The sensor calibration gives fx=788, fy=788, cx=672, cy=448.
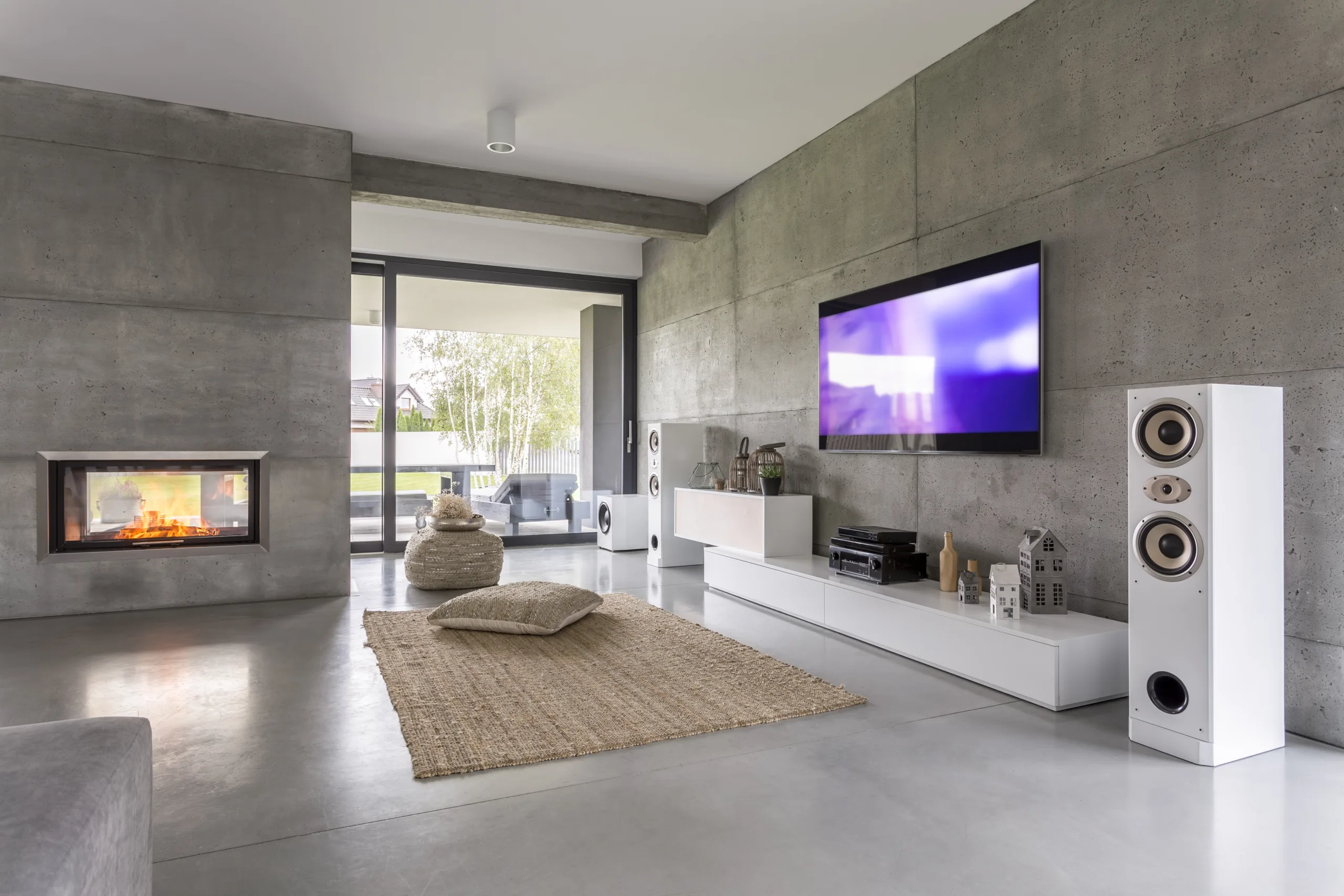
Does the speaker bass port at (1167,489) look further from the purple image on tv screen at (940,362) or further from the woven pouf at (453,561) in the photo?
the woven pouf at (453,561)

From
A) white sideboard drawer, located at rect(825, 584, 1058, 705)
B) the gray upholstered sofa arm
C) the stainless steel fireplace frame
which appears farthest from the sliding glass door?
the gray upholstered sofa arm

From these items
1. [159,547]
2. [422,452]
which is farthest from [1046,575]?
[422,452]

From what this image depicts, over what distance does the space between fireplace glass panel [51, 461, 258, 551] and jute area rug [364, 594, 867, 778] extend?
1.39 meters

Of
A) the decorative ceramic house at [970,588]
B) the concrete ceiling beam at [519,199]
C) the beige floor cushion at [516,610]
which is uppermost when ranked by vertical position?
the concrete ceiling beam at [519,199]

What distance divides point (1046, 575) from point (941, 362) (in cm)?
120

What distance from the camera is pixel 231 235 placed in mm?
4746

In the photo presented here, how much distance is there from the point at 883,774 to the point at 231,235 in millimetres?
4663

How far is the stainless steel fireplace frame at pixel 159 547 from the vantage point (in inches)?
172

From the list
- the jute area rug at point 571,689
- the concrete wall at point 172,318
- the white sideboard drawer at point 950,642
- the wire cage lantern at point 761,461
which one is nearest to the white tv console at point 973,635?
the white sideboard drawer at point 950,642

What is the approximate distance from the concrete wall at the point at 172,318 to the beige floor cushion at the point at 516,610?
4.65 ft

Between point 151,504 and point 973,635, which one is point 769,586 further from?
point 151,504

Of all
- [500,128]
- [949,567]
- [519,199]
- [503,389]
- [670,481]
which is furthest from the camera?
[503,389]

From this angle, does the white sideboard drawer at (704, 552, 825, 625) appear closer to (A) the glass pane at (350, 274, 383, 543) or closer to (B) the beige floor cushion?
(B) the beige floor cushion

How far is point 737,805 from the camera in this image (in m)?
2.06
